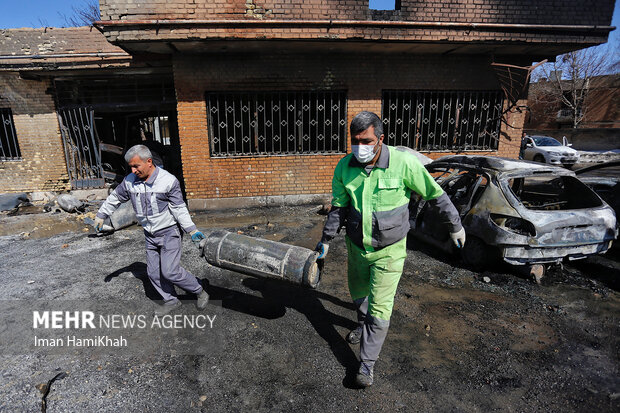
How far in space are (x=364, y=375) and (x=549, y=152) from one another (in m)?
15.5

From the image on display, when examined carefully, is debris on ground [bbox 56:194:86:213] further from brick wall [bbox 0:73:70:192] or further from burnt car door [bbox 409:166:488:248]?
burnt car door [bbox 409:166:488:248]

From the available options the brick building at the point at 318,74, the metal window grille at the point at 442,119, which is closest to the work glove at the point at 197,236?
the brick building at the point at 318,74

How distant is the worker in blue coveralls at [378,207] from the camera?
231 cm

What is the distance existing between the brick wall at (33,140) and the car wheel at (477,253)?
9.07 m

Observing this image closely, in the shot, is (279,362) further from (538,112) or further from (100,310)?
(538,112)

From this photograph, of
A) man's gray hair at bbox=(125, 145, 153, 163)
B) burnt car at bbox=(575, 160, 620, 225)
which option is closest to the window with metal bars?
man's gray hair at bbox=(125, 145, 153, 163)

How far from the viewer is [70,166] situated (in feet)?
27.0

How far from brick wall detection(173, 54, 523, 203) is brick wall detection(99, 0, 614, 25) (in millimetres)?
804

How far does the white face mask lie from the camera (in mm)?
2295

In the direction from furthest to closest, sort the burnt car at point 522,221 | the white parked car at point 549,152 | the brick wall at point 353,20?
the white parked car at point 549,152 → the brick wall at point 353,20 → the burnt car at point 522,221

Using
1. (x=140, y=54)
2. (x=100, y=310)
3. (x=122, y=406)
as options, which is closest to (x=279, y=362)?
(x=122, y=406)

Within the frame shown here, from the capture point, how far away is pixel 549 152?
1391 cm

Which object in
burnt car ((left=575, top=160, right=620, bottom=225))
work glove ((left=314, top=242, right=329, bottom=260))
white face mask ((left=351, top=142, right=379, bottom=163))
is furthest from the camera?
burnt car ((left=575, top=160, right=620, bottom=225))

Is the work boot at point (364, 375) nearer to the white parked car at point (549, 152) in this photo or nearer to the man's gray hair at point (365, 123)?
the man's gray hair at point (365, 123)
